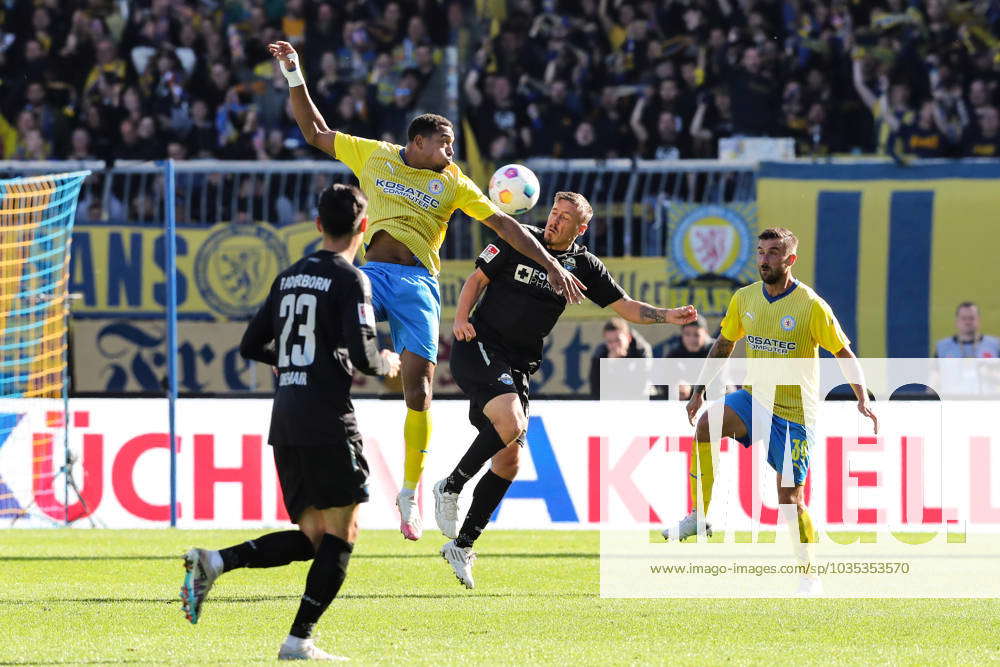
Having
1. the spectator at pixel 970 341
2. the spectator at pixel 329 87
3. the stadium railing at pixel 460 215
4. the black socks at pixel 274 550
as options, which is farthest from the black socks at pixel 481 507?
the spectator at pixel 329 87

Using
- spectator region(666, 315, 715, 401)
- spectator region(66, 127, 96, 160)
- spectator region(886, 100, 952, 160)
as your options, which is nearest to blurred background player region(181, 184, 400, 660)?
spectator region(666, 315, 715, 401)

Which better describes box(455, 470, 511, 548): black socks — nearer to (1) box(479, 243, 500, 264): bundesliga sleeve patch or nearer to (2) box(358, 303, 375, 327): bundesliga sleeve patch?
(1) box(479, 243, 500, 264): bundesliga sleeve patch

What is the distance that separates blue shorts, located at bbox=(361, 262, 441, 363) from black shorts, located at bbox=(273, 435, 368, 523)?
98.7 inches

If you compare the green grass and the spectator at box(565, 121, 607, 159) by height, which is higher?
the spectator at box(565, 121, 607, 159)

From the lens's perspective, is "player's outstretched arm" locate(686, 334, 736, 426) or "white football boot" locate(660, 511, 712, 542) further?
"white football boot" locate(660, 511, 712, 542)

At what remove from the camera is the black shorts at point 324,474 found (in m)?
6.80

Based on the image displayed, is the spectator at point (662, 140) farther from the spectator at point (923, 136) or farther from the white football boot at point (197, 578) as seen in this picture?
the white football boot at point (197, 578)

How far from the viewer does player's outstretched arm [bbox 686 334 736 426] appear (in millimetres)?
10492

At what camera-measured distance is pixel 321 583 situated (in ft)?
22.4

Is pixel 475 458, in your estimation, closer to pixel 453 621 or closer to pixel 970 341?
pixel 453 621

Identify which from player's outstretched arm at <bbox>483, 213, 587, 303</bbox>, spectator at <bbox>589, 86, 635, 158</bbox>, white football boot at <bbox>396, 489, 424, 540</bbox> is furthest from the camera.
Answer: spectator at <bbox>589, 86, 635, 158</bbox>

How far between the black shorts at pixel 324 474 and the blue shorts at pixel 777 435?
4177 millimetres

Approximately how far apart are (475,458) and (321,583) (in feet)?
10.4

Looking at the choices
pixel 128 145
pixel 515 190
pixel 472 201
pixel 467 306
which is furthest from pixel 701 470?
pixel 128 145
